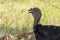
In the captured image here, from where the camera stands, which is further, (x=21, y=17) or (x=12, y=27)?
(x=21, y=17)

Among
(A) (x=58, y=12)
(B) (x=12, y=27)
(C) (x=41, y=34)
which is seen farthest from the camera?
(A) (x=58, y=12)

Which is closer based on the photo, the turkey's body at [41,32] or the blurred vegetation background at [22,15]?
the turkey's body at [41,32]

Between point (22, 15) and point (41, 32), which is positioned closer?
point (41, 32)

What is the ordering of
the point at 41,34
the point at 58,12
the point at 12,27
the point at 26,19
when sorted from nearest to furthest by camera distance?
the point at 41,34, the point at 12,27, the point at 26,19, the point at 58,12

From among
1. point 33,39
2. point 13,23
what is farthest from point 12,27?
point 33,39

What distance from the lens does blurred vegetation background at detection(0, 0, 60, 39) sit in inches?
370

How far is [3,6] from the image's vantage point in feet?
36.7

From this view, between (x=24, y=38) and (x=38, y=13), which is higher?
(x=38, y=13)

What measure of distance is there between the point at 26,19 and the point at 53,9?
1.38 m

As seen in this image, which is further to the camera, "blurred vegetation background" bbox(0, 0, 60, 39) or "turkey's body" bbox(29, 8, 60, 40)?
"blurred vegetation background" bbox(0, 0, 60, 39)

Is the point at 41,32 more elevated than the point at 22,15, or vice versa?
the point at 22,15

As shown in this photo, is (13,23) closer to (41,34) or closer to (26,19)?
(26,19)

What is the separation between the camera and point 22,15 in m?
10.6

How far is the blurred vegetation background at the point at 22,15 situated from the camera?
9391mm
